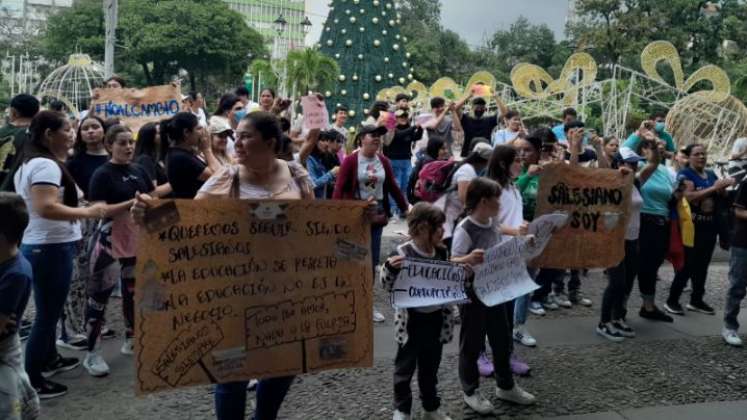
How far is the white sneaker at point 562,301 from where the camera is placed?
7.05m

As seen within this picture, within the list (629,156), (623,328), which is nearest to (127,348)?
(623,328)

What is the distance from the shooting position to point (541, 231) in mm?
4508

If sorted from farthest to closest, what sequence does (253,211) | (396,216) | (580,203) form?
(396,216) → (580,203) → (253,211)

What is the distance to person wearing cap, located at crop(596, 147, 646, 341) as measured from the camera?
5812 millimetres

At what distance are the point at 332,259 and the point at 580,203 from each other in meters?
→ 2.48

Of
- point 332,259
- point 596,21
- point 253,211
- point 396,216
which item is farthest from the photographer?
point 596,21

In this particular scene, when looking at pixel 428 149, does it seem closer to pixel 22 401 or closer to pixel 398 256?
pixel 398 256

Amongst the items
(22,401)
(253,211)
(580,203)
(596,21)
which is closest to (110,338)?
(22,401)

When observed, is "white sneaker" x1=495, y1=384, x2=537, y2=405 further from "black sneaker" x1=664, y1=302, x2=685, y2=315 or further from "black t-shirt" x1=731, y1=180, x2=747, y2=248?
"black sneaker" x1=664, y1=302, x2=685, y2=315

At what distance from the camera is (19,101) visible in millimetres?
5133

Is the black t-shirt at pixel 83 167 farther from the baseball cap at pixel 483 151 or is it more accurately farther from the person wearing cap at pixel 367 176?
the baseball cap at pixel 483 151

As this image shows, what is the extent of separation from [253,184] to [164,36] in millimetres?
51493

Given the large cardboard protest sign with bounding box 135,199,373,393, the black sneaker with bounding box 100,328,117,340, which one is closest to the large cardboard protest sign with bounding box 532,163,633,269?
the large cardboard protest sign with bounding box 135,199,373,393

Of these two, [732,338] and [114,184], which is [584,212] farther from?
[114,184]
